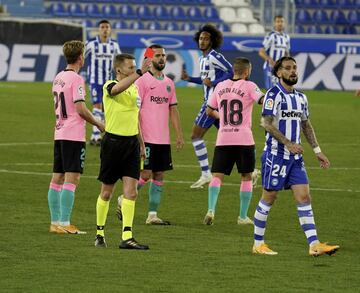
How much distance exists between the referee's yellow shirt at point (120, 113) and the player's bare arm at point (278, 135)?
1.41m

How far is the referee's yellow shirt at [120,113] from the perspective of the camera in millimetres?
12617

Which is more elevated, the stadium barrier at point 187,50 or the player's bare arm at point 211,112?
the stadium barrier at point 187,50

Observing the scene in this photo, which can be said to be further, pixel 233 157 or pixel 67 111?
pixel 233 157

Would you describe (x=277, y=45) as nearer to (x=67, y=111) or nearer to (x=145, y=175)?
(x=145, y=175)

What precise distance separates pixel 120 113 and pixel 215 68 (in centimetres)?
569

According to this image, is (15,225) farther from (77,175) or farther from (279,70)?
(279,70)

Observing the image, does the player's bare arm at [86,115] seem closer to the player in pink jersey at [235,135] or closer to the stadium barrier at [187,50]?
the player in pink jersey at [235,135]

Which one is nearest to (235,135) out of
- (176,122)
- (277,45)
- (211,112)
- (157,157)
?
(211,112)

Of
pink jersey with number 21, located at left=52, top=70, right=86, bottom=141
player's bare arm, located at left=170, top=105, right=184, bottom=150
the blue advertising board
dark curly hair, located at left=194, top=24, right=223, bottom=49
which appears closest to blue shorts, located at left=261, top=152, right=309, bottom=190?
pink jersey with number 21, located at left=52, top=70, right=86, bottom=141

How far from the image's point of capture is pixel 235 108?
49.0 feet

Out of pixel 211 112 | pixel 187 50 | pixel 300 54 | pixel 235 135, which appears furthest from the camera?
pixel 187 50

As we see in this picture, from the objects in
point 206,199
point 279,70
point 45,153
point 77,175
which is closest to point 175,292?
point 279,70

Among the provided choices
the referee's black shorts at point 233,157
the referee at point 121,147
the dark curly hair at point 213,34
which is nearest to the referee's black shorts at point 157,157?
the referee's black shorts at point 233,157

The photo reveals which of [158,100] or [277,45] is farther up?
[277,45]
